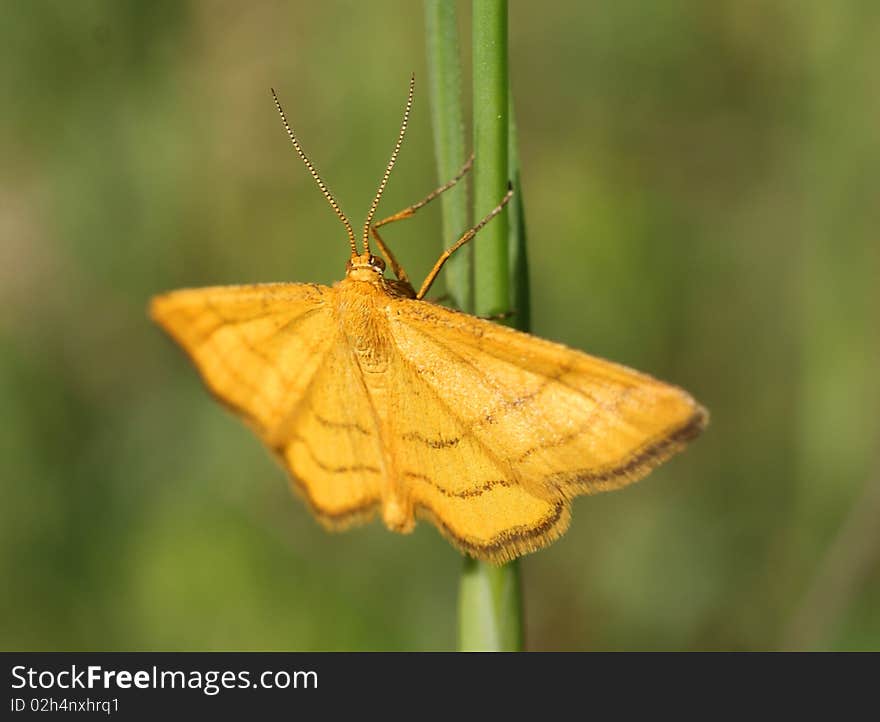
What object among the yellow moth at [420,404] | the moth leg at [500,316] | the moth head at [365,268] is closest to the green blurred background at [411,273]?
the yellow moth at [420,404]

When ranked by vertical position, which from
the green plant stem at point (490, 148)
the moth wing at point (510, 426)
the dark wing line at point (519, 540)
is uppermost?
the green plant stem at point (490, 148)

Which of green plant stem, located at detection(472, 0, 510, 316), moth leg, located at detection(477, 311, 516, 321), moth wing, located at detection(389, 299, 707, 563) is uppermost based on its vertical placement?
green plant stem, located at detection(472, 0, 510, 316)

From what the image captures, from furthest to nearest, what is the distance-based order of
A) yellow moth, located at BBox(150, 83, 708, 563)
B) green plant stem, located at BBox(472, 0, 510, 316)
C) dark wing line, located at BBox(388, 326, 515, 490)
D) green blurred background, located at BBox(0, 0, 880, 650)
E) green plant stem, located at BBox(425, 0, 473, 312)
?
green blurred background, located at BBox(0, 0, 880, 650) < dark wing line, located at BBox(388, 326, 515, 490) < yellow moth, located at BBox(150, 83, 708, 563) < green plant stem, located at BBox(425, 0, 473, 312) < green plant stem, located at BBox(472, 0, 510, 316)

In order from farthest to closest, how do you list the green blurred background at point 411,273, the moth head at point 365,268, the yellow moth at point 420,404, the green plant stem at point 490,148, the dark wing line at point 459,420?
the green blurred background at point 411,273, the moth head at point 365,268, the dark wing line at point 459,420, the yellow moth at point 420,404, the green plant stem at point 490,148

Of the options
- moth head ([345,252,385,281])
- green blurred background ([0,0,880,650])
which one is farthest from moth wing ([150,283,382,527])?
green blurred background ([0,0,880,650])

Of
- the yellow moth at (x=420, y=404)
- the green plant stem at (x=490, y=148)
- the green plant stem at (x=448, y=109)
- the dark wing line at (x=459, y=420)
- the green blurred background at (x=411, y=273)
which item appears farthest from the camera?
the green blurred background at (x=411, y=273)

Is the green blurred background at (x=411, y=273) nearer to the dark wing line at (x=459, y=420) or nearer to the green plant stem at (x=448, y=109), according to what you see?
the dark wing line at (x=459, y=420)

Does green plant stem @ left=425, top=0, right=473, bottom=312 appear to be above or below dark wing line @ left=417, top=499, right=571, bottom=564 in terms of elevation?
above

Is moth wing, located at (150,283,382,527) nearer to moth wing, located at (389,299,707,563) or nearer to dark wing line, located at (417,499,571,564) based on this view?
moth wing, located at (389,299,707,563)
